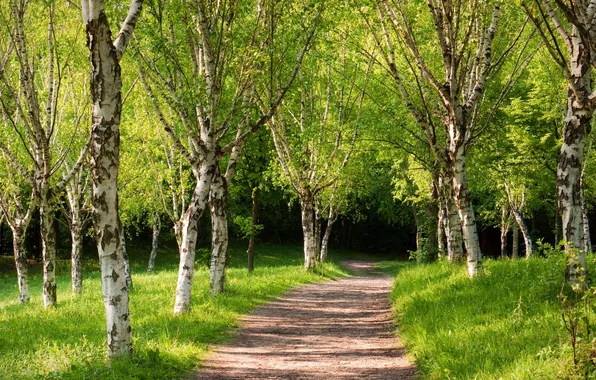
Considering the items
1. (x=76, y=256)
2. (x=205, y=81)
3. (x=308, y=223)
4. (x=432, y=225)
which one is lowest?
(x=76, y=256)

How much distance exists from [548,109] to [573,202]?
16.7m

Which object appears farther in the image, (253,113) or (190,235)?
(253,113)

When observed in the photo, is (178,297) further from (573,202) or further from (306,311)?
(573,202)

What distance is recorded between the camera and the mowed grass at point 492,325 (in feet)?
22.4

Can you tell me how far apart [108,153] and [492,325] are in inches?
242

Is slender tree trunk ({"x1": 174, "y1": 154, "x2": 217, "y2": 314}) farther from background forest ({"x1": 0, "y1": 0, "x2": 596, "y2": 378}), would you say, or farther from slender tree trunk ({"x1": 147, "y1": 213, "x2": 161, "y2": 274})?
slender tree trunk ({"x1": 147, "y1": 213, "x2": 161, "y2": 274})

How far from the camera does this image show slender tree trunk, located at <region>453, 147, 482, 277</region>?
1433 cm

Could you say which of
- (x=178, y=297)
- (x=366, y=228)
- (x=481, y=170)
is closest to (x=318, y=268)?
(x=481, y=170)

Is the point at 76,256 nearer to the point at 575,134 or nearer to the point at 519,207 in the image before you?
the point at 575,134

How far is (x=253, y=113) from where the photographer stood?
17.8 m

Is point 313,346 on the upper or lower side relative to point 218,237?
lower

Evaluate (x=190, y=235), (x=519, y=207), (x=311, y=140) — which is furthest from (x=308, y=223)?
(x=190, y=235)

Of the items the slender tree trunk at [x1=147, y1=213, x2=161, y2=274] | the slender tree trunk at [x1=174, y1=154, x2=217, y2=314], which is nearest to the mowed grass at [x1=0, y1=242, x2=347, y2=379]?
the slender tree trunk at [x1=174, y1=154, x2=217, y2=314]

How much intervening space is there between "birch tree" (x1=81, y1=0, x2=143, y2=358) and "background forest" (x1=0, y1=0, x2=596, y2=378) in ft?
0.07
